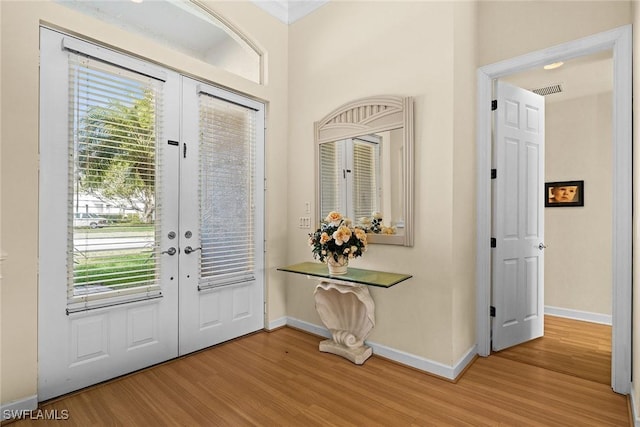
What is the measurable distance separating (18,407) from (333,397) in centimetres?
192

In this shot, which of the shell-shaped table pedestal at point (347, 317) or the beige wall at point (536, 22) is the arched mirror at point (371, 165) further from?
the beige wall at point (536, 22)

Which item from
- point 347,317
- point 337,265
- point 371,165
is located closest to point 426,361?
point 347,317

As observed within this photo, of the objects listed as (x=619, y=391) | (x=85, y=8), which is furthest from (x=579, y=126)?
(x=85, y=8)

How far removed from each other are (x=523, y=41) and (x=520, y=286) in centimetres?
217

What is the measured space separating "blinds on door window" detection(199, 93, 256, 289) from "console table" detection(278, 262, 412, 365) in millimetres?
615

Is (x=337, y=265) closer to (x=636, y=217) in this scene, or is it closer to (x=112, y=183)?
(x=112, y=183)

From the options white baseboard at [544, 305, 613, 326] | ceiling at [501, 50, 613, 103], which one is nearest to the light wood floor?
white baseboard at [544, 305, 613, 326]

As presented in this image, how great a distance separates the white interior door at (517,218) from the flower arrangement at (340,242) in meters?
1.27

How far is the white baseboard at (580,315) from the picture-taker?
152 inches

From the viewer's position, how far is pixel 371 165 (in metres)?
2.90

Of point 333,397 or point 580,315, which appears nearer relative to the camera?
point 333,397

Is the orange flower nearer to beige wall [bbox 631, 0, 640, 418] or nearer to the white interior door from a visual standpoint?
the white interior door

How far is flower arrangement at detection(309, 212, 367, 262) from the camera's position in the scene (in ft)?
8.64

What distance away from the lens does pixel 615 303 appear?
2.33 m
